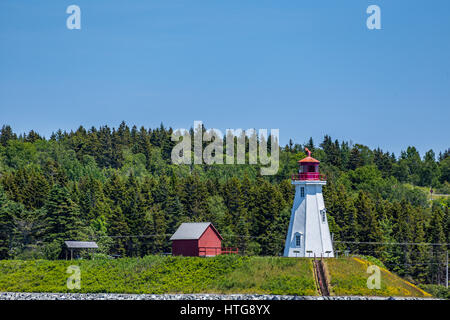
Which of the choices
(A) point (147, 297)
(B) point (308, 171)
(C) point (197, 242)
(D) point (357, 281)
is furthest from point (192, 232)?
(D) point (357, 281)

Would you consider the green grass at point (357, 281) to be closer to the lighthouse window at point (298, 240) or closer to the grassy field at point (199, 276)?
the grassy field at point (199, 276)

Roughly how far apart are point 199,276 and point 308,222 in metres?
9.86

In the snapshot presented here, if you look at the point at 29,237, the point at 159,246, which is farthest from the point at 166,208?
the point at 29,237

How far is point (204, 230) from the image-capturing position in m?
69.9

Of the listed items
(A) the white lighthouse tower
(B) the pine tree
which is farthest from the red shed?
(B) the pine tree

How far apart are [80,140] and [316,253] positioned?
97.9 m

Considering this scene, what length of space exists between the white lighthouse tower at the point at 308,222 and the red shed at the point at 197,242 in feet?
25.1

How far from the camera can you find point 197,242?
69438 mm

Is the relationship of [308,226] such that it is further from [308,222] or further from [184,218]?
[184,218]

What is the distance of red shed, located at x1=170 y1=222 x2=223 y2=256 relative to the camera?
69.6 meters

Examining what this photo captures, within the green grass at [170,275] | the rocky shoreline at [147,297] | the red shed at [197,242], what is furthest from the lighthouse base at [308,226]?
the red shed at [197,242]

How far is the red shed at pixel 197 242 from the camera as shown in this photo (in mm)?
69562

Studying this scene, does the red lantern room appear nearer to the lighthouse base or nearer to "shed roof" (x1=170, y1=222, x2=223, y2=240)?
the lighthouse base
